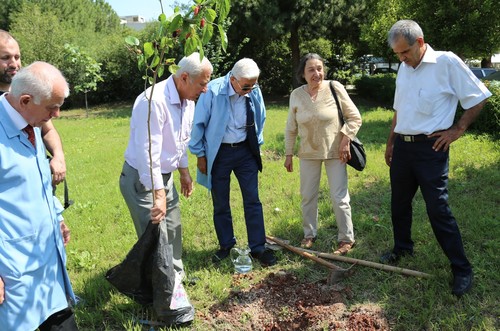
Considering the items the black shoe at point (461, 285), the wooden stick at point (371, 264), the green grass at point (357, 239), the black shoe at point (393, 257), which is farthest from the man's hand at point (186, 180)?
the black shoe at point (461, 285)

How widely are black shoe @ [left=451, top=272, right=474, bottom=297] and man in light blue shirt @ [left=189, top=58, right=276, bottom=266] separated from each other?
5.20 feet

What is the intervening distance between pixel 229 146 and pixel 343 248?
1.51m

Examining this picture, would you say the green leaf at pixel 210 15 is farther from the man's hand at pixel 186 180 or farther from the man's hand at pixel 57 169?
the man's hand at pixel 186 180

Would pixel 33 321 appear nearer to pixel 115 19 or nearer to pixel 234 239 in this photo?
pixel 234 239

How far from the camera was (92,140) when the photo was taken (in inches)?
474

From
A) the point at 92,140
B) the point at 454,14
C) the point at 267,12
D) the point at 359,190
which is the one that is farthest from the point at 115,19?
the point at 359,190

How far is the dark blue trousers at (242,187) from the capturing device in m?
4.24

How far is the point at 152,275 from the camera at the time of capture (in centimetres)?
303

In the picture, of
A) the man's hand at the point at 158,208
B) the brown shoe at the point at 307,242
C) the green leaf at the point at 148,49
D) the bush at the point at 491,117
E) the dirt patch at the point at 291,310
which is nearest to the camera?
the green leaf at the point at 148,49

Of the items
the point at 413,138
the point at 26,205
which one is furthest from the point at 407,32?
the point at 26,205

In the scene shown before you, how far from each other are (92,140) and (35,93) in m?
10.5

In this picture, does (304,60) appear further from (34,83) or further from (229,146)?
(34,83)

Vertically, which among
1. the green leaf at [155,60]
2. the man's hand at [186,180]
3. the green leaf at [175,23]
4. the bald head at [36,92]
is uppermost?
the green leaf at [175,23]

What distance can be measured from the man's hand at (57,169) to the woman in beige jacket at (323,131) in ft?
7.19
